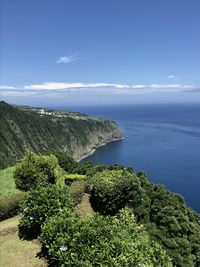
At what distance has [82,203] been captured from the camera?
25938 mm

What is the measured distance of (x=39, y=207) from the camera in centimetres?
1706

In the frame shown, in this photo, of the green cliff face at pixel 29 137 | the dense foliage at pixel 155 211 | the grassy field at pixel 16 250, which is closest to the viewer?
the grassy field at pixel 16 250

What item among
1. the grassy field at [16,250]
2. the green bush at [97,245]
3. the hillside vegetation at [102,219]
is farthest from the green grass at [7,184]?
the green bush at [97,245]

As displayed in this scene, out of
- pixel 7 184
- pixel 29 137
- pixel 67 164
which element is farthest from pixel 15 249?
pixel 29 137

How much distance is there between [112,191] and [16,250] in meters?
10.4

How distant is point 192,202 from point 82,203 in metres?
74.7

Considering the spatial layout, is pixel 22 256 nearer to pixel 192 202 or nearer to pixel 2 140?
pixel 192 202

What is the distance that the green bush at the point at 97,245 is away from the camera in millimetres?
12234

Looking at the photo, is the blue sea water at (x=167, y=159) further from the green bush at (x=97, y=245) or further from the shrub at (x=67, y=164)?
the green bush at (x=97, y=245)

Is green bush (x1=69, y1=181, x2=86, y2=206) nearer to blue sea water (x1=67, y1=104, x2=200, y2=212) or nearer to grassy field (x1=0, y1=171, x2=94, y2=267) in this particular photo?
grassy field (x1=0, y1=171, x2=94, y2=267)

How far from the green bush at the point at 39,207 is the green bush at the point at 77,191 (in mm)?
5715

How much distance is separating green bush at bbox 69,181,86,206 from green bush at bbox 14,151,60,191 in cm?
207

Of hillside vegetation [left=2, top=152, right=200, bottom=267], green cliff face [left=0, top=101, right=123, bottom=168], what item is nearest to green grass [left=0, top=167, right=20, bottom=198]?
hillside vegetation [left=2, top=152, right=200, bottom=267]

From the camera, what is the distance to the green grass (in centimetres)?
2578
